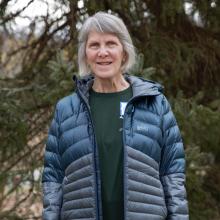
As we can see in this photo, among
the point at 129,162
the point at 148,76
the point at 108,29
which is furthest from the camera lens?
the point at 148,76

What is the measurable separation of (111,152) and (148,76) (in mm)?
1764

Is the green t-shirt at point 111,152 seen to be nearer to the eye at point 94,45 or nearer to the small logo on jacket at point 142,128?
the small logo on jacket at point 142,128

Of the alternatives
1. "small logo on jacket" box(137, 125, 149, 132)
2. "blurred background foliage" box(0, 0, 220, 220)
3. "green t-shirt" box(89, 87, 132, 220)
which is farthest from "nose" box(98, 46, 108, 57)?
"blurred background foliage" box(0, 0, 220, 220)

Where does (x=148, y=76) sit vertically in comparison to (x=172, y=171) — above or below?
above

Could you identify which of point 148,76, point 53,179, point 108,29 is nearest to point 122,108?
point 108,29

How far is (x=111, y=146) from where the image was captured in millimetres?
2742

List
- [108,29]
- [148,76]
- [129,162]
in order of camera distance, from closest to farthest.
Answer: [129,162], [108,29], [148,76]

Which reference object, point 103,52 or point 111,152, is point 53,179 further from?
point 103,52

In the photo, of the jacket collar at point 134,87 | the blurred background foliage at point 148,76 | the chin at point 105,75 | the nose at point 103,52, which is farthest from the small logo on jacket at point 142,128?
the blurred background foliage at point 148,76

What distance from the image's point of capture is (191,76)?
18.5ft

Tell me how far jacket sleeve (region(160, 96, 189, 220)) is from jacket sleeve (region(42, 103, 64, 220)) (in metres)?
0.50

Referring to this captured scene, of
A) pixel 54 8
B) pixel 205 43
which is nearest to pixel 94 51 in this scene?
pixel 54 8

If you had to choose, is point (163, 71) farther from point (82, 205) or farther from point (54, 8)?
point (82, 205)

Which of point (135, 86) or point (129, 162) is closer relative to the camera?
point (129, 162)
